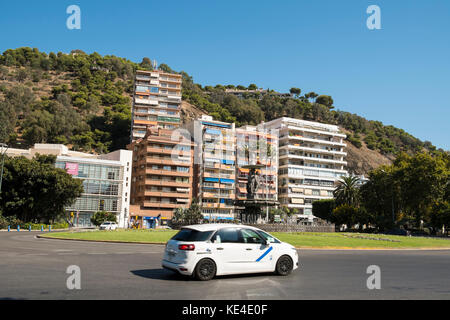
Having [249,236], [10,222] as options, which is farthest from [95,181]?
[249,236]

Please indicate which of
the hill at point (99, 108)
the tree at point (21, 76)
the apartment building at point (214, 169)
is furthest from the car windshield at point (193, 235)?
the tree at point (21, 76)

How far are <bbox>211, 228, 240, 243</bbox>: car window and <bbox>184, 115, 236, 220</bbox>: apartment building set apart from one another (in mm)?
77212

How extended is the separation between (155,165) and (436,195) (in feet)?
185

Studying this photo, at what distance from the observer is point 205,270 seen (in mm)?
10539

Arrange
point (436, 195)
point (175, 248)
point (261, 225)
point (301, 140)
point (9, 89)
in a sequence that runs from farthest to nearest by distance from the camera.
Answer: point (9, 89) < point (301, 140) < point (436, 195) < point (261, 225) < point (175, 248)

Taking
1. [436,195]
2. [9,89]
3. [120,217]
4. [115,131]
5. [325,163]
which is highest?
[9,89]

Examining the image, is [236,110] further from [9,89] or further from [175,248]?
[175,248]

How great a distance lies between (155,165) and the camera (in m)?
88.8

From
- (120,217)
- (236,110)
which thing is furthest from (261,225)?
(236,110)

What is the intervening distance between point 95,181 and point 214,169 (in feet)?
90.8

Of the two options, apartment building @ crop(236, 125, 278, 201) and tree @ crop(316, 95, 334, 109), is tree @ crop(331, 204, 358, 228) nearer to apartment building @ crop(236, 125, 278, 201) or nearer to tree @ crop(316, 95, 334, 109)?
apartment building @ crop(236, 125, 278, 201)

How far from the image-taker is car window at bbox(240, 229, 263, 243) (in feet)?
37.0

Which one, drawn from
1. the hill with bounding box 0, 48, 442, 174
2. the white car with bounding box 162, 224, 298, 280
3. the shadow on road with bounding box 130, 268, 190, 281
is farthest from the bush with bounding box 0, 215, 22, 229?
the hill with bounding box 0, 48, 442, 174

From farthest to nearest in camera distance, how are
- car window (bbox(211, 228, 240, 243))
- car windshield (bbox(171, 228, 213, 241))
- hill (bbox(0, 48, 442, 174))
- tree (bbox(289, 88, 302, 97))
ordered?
tree (bbox(289, 88, 302, 97)), hill (bbox(0, 48, 442, 174)), car window (bbox(211, 228, 240, 243)), car windshield (bbox(171, 228, 213, 241))
